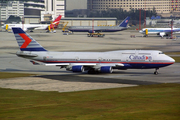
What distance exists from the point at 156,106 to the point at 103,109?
5185mm

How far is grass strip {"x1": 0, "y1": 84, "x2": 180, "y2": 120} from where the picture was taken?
1014 inches

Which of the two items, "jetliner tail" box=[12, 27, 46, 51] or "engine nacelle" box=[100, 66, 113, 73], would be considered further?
"jetliner tail" box=[12, 27, 46, 51]

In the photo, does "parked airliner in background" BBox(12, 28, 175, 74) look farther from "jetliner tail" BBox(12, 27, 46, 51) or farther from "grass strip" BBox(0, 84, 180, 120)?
"grass strip" BBox(0, 84, 180, 120)

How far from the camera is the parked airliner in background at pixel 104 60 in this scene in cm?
5372

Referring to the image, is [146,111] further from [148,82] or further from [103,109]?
[148,82]

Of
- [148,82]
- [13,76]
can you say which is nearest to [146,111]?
[148,82]

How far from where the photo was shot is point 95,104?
30.5 metres

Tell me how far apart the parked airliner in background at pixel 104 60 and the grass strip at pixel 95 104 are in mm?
12939

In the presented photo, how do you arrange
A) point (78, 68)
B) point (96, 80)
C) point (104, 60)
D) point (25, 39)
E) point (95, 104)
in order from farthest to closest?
point (25, 39) < point (104, 60) < point (78, 68) < point (96, 80) < point (95, 104)

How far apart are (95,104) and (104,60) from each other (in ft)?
81.8

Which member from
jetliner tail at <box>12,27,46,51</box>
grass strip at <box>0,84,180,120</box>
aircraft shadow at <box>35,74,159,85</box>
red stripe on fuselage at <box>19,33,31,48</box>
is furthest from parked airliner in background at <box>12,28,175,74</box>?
grass strip at <box>0,84,180,120</box>

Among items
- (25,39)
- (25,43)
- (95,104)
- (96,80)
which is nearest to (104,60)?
(96,80)

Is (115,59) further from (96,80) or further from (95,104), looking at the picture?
(95,104)

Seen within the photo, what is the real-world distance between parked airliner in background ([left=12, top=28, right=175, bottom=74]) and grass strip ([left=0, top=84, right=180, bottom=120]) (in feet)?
42.5
